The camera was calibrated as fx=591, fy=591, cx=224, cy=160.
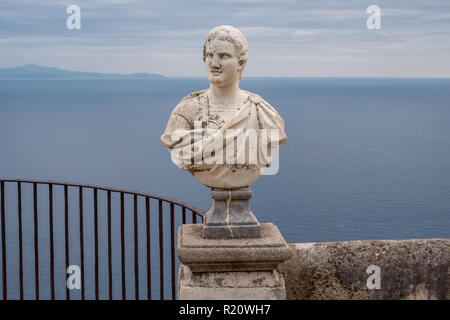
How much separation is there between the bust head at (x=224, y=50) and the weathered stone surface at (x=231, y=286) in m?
1.28

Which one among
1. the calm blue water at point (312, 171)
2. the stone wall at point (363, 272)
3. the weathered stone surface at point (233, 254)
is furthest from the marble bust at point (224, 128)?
the calm blue water at point (312, 171)

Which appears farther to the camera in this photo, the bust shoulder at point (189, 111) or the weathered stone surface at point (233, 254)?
the bust shoulder at point (189, 111)

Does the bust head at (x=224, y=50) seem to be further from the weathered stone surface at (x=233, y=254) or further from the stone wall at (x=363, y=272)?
the stone wall at (x=363, y=272)

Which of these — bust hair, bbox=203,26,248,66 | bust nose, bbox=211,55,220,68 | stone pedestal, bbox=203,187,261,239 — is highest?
bust hair, bbox=203,26,248,66

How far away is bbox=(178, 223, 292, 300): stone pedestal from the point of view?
12.4 ft

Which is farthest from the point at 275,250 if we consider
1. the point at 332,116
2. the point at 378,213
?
the point at 332,116

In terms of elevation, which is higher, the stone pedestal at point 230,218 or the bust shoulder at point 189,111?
the bust shoulder at point 189,111

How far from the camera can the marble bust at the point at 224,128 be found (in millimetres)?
3811

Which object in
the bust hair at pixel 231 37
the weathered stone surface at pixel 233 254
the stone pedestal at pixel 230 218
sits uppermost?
the bust hair at pixel 231 37

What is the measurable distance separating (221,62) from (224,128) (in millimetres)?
427

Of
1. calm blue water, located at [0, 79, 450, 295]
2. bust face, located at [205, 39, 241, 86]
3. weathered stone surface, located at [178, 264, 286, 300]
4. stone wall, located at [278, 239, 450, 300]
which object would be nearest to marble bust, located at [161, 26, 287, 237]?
bust face, located at [205, 39, 241, 86]

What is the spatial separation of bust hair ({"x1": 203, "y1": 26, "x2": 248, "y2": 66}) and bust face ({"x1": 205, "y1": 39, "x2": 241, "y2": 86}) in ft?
0.08

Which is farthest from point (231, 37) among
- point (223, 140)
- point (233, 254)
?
point (233, 254)

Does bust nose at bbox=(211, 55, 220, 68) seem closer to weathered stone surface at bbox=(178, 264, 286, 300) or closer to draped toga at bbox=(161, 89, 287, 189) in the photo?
draped toga at bbox=(161, 89, 287, 189)
